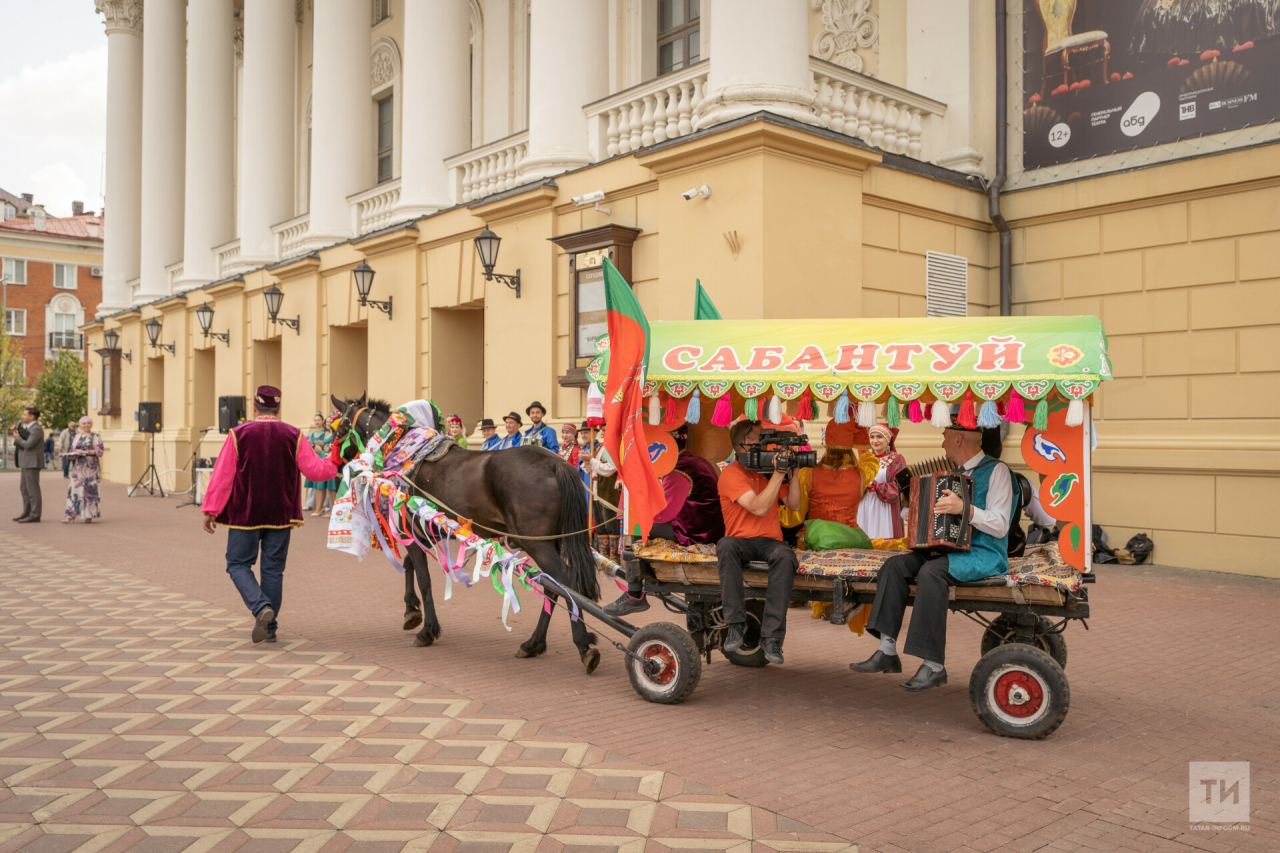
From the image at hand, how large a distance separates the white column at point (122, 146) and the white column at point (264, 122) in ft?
35.1

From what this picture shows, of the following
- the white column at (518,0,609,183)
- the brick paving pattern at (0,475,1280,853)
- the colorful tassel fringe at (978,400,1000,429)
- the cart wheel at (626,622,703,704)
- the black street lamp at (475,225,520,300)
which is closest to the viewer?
the brick paving pattern at (0,475,1280,853)

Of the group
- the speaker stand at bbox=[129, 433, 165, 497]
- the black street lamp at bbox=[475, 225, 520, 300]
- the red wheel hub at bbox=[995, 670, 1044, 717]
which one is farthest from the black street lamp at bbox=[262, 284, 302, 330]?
the red wheel hub at bbox=[995, 670, 1044, 717]

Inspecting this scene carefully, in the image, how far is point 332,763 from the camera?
485 cm

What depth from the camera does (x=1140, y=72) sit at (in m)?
12.1

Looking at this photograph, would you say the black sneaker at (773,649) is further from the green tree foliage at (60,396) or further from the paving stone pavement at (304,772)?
the green tree foliage at (60,396)

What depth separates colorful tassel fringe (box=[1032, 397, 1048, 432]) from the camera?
5.14 meters

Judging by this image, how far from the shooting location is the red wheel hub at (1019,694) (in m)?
5.22

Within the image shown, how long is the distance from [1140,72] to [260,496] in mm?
11046

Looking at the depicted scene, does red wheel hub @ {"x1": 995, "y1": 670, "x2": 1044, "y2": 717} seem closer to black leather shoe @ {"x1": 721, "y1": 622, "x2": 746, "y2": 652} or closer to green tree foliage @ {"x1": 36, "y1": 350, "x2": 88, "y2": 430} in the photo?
black leather shoe @ {"x1": 721, "y1": 622, "x2": 746, "y2": 652}

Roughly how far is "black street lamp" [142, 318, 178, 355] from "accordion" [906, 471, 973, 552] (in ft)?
84.4

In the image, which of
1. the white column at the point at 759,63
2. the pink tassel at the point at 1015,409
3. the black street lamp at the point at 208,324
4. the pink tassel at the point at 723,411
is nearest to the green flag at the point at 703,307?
the pink tassel at the point at 723,411

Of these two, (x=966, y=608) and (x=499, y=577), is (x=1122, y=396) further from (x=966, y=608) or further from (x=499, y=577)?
(x=499, y=577)

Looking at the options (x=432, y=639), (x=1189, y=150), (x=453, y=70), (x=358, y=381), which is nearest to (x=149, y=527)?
(x=358, y=381)

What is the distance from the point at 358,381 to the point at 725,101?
38.3ft
